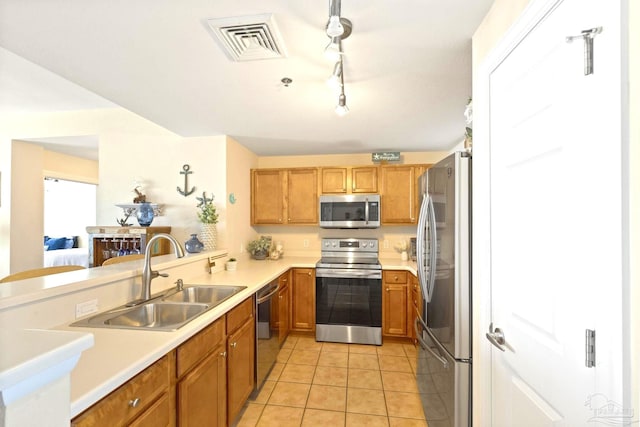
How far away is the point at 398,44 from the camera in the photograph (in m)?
1.50

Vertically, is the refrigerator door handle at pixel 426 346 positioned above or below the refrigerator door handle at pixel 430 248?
below

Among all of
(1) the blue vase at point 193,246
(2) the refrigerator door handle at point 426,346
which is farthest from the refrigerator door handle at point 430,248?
(1) the blue vase at point 193,246

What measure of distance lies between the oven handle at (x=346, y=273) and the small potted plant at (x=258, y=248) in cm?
86

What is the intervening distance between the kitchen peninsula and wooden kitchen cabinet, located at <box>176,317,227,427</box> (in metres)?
0.07

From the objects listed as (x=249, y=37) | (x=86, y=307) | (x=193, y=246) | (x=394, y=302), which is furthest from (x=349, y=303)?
(x=249, y=37)

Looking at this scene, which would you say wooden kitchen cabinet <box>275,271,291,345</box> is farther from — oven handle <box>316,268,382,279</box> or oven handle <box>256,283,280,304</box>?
oven handle <box>316,268,382,279</box>

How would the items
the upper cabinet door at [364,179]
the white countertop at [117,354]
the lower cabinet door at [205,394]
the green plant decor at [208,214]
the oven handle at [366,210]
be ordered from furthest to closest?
the upper cabinet door at [364,179] < the oven handle at [366,210] < the green plant decor at [208,214] < the lower cabinet door at [205,394] < the white countertop at [117,354]

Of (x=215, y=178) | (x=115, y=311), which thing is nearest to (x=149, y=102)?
(x=215, y=178)

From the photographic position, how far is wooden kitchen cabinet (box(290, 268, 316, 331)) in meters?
3.33

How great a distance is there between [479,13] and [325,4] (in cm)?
73

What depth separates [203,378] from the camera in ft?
4.76

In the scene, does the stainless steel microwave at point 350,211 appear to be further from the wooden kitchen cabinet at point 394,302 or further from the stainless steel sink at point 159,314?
the stainless steel sink at point 159,314

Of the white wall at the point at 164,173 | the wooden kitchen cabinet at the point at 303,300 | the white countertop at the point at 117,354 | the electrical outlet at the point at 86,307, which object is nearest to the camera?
the white countertop at the point at 117,354

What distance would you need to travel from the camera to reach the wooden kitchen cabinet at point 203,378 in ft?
4.23
